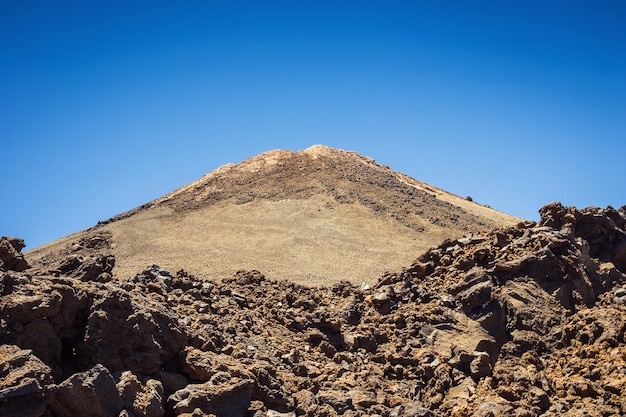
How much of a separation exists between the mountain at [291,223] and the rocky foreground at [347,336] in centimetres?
1207

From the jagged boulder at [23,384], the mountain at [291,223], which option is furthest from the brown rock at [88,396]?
the mountain at [291,223]

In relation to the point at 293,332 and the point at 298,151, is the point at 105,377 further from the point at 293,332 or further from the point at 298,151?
the point at 298,151

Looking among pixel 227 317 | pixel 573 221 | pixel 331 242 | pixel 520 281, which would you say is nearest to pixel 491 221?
pixel 331 242

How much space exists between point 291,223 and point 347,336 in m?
24.4

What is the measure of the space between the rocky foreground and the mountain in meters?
12.1

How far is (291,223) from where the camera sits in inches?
1603

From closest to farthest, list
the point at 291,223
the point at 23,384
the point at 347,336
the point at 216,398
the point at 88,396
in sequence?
1. the point at 23,384
2. the point at 88,396
3. the point at 216,398
4. the point at 347,336
5. the point at 291,223

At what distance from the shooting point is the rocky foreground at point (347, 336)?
34.9 ft

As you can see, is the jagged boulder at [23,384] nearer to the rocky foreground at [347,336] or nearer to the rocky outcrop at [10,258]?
the rocky foreground at [347,336]

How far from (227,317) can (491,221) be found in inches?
1320

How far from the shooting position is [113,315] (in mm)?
11516

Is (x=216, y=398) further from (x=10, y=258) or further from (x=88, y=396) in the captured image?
(x=10, y=258)

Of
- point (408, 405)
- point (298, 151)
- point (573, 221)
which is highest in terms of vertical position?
point (298, 151)

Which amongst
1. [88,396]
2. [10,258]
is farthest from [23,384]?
[10,258]
